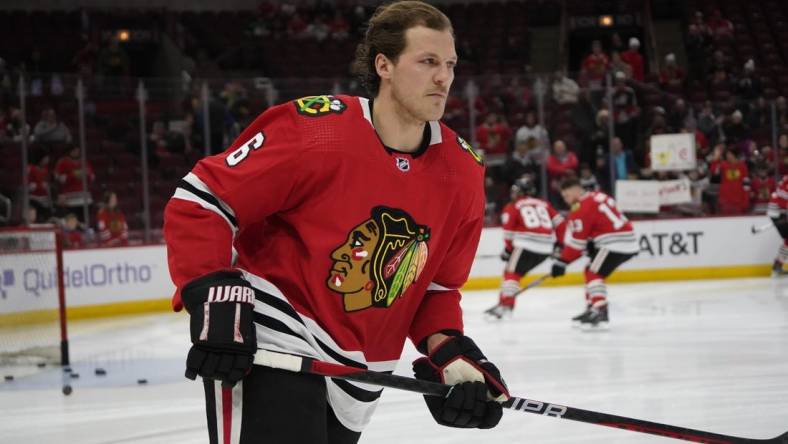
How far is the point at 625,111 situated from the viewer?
10328mm

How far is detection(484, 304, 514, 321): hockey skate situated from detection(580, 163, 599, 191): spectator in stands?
236 centimetres

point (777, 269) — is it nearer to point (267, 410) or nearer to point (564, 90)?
point (564, 90)

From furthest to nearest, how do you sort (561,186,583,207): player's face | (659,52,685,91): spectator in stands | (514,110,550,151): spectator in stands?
(659,52,685,91): spectator in stands, (514,110,550,151): spectator in stands, (561,186,583,207): player's face

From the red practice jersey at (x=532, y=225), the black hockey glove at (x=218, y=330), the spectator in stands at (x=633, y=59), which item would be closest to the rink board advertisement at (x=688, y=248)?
the red practice jersey at (x=532, y=225)

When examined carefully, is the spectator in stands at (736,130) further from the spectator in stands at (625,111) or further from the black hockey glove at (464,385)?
the black hockey glove at (464,385)

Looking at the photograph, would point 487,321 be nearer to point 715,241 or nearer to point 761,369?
point 761,369

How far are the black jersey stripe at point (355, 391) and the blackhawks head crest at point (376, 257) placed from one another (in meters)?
0.14

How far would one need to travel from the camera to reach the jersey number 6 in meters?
1.89

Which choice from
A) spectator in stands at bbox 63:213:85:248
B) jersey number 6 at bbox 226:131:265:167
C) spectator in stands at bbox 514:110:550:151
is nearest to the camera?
jersey number 6 at bbox 226:131:265:167

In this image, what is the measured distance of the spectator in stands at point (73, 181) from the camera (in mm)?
8766

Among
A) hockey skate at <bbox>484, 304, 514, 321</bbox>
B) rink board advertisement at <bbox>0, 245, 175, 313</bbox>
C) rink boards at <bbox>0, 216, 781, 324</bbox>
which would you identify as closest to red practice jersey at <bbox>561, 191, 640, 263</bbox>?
hockey skate at <bbox>484, 304, 514, 321</bbox>

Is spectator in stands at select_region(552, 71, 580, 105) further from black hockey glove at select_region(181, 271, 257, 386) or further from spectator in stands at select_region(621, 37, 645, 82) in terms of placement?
black hockey glove at select_region(181, 271, 257, 386)

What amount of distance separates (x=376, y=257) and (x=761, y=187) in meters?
9.55

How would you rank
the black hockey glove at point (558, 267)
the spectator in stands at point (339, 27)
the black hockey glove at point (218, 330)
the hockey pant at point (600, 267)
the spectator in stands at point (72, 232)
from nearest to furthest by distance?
the black hockey glove at point (218, 330) < the hockey pant at point (600, 267) < the black hockey glove at point (558, 267) < the spectator in stands at point (72, 232) < the spectator in stands at point (339, 27)
